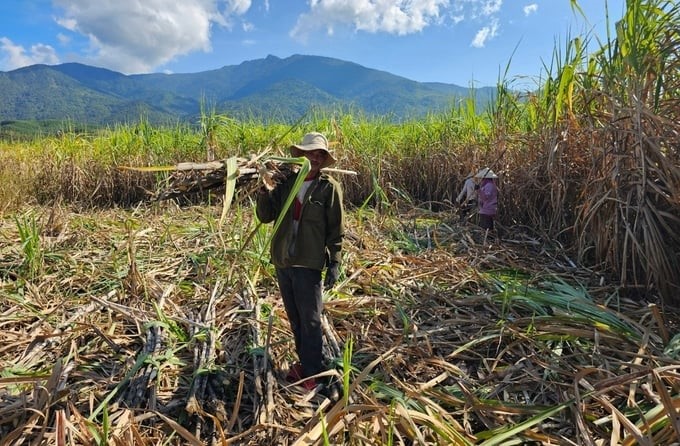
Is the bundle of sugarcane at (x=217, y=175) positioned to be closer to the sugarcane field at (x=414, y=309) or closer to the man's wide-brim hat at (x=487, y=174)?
the sugarcane field at (x=414, y=309)

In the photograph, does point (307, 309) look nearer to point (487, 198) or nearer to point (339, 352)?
point (339, 352)

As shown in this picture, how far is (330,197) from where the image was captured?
1.97 m

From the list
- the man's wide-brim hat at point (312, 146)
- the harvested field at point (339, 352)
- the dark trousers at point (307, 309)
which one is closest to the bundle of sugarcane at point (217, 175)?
the man's wide-brim hat at point (312, 146)

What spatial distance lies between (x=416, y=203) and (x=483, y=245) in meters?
2.22

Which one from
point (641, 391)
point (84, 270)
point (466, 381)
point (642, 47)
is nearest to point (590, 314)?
point (641, 391)

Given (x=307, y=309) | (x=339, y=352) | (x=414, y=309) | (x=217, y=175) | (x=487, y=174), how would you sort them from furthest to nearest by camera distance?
1. (x=487, y=174)
2. (x=414, y=309)
3. (x=339, y=352)
4. (x=307, y=309)
5. (x=217, y=175)

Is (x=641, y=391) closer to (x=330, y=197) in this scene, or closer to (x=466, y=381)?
(x=466, y=381)

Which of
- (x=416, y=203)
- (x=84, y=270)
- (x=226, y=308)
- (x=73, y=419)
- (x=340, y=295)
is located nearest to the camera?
(x=73, y=419)

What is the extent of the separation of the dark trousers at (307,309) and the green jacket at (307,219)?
0.07 m

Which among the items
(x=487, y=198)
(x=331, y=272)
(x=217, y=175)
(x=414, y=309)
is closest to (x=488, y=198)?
(x=487, y=198)

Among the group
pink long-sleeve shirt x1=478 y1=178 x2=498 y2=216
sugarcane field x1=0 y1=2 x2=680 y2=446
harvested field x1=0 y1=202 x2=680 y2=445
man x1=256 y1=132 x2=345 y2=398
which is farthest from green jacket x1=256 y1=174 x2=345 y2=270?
pink long-sleeve shirt x1=478 y1=178 x2=498 y2=216

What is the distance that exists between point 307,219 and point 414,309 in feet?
3.54

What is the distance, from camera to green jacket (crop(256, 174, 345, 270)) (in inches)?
76.7

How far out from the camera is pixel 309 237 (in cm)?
196
